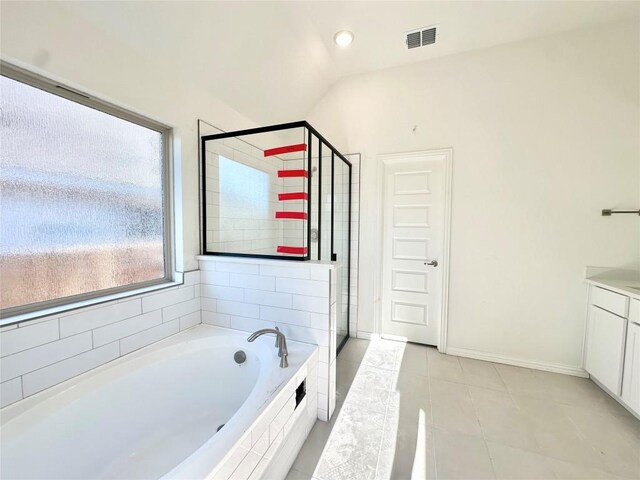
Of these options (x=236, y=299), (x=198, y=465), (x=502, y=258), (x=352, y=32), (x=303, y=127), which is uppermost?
(x=352, y=32)

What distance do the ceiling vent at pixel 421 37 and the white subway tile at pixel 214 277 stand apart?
2.56 meters

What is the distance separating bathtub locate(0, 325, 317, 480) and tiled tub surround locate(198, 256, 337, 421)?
0.11 metres

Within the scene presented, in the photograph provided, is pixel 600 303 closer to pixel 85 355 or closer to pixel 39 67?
pixel 85 355

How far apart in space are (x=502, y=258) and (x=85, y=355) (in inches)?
125

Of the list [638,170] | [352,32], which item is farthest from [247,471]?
[638,170]

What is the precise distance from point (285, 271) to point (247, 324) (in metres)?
0.53

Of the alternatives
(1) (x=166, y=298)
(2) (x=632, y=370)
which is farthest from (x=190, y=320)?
(2) (x=632, y=370)

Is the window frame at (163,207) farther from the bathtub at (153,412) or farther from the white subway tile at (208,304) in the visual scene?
the bathtub at (153,412)

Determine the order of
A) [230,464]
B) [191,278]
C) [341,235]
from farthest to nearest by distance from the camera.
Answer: [341,235]
[191,278]
[230,464]

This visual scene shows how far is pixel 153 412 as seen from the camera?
1445 mm

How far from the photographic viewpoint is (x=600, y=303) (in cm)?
204

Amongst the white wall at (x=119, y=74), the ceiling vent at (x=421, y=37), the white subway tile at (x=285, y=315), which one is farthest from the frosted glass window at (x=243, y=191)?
the ceiling vent at (x=421, y=37)

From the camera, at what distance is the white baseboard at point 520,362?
2.27m

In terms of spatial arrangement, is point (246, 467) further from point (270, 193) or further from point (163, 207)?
point (270, 193)
